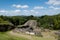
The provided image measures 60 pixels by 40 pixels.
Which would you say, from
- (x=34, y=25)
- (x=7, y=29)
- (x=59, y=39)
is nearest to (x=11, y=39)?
(x=59, y=39)

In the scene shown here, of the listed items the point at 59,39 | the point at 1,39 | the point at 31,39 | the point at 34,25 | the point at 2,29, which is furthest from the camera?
the point at 34,25

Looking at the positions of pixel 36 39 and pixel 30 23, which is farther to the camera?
pixel 30 23

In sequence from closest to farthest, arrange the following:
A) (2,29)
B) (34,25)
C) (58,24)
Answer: (2,29), (34,25), (58,24)

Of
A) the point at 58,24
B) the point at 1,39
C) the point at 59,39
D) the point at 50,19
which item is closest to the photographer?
the point at 1,39

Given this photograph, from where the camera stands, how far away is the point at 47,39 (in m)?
20.1

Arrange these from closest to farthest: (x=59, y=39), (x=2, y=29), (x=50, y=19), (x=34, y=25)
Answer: (x=59, y=39), (x=2, y=29), (x=34, y=25), (x=50, y=19)

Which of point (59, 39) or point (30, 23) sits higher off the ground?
point (30, 23)

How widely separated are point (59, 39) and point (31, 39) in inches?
177

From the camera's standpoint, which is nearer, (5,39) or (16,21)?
(5,39)

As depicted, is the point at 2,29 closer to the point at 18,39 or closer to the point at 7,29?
the point at 7,29

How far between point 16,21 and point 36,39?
1213 inches

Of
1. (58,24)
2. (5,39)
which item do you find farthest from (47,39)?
(58,24)

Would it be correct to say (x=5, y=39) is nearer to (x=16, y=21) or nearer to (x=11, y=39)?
(x=11, y=39)

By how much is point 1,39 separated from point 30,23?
15.8m
